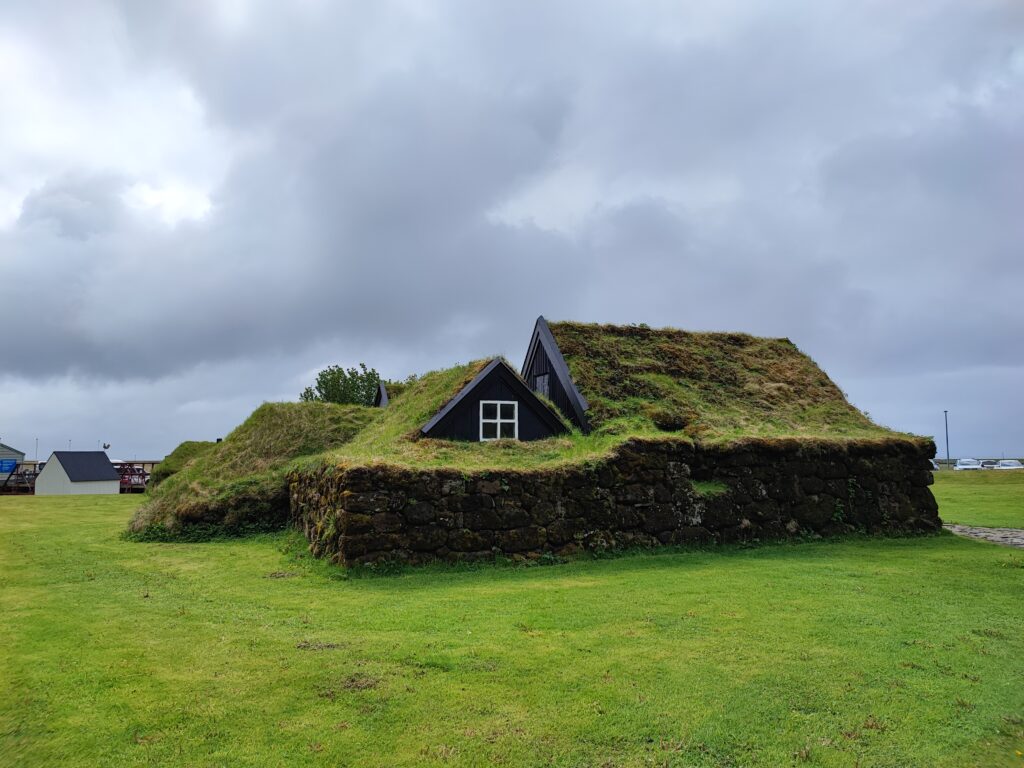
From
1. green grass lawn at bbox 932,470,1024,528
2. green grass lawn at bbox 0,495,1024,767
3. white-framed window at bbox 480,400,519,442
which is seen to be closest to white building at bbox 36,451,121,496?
white-framed window at bbox 480,400,519,442

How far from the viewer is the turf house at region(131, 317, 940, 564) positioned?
14703 mm

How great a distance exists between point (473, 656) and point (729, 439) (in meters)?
12.4

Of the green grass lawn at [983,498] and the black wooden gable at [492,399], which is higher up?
the black wooden gable at [492,399]

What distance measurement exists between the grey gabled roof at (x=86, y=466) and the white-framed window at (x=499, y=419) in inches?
1714

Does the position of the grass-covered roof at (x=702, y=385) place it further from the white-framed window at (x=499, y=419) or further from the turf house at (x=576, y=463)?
the white-framed window at (x=499, y=419)

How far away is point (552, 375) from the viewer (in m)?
23.1

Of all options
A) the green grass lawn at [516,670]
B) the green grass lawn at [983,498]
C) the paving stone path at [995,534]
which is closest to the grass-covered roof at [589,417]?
the paving stone path at [995,534]

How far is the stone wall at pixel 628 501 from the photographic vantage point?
1420cm

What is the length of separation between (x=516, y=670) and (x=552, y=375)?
1620 cm

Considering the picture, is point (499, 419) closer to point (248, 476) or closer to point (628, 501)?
point (628, 501)

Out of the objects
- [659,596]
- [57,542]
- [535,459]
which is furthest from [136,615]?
[57,542]

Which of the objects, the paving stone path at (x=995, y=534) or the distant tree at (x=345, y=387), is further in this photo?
the distant tree at (x=345, y=387)

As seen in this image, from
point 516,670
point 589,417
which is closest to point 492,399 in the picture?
point 589,417

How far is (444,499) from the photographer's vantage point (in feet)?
47.9
